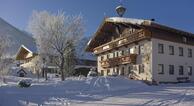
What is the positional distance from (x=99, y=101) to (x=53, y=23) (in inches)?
866

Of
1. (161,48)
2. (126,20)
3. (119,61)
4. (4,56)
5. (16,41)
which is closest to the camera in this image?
(161,48)

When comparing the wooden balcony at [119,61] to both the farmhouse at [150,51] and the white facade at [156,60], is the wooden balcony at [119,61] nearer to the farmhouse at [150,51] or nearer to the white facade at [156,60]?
the farmhouse at [150,51]

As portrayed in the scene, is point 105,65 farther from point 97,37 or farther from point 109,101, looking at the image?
point 109,101

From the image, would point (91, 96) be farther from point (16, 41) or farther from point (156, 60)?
point (16, 41)

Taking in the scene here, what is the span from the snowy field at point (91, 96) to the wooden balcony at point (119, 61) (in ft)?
22.7

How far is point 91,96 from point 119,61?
18.9 metres

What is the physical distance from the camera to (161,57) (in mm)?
36344

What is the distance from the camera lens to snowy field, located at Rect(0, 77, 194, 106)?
59.8 feet

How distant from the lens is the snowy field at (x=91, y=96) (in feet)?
59.8

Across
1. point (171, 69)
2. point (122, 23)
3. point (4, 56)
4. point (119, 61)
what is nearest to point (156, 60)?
point (171, 69)

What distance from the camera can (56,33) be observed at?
39.0 m

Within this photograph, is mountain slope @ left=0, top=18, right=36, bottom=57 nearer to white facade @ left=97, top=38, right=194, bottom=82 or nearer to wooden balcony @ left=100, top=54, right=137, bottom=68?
wooden balcony @ left=100, top=54, right=137, bottom=68

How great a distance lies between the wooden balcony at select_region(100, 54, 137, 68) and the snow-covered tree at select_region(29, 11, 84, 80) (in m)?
5.14

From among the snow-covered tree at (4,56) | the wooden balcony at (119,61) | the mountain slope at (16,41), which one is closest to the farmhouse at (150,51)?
the wooden balcony at (119,61)
